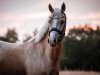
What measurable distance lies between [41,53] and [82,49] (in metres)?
47.2

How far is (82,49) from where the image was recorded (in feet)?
179

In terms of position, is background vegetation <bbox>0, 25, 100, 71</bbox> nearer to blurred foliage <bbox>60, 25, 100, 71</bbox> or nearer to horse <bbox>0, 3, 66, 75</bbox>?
blurred foliage <bbox>60, 25, 100, 71</bbox>

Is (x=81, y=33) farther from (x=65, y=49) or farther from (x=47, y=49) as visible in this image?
(x=47, y=49)

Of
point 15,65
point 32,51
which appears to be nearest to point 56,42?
point 32,51

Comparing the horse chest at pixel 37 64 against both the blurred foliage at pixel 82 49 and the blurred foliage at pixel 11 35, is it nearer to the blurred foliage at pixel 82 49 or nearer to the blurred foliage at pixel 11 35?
the blurred foliage at pixel 82 49

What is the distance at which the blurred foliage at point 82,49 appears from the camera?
4719 centimetres

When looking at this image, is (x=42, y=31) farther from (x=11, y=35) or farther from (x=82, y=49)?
(x=11, y=35)

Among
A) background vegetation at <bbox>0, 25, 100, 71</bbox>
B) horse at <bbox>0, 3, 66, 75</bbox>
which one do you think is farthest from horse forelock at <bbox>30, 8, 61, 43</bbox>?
background vegetation at <bbox>0, 25, 100, 71</bbox>

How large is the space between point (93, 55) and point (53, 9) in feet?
141

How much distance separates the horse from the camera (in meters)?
7.54

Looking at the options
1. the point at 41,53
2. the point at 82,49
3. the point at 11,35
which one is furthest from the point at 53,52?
the point at 11,35

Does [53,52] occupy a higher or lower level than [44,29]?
lower

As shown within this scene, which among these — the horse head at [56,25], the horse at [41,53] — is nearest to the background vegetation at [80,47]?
the horse at [41,53]

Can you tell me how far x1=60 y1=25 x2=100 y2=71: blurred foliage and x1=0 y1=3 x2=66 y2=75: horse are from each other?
114 feet
